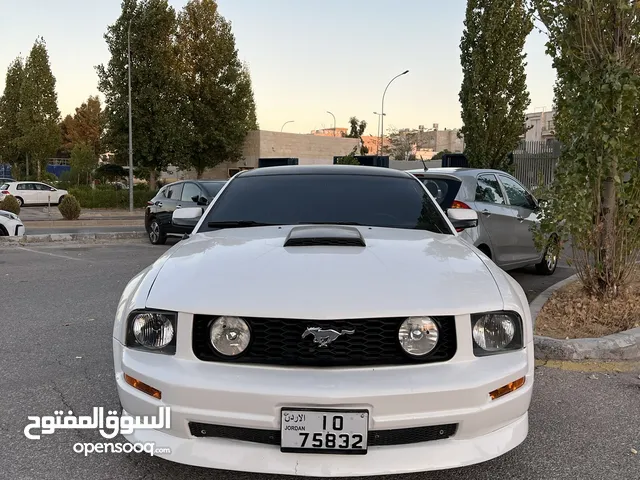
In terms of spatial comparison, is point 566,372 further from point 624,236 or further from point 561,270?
point 561,270

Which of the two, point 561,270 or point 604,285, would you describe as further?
point 561,270

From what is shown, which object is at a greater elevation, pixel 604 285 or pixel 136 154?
pixel 136 154

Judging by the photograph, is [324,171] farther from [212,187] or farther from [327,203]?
[212,187]

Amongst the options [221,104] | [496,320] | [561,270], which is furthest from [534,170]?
[496,320]

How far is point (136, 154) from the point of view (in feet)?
106

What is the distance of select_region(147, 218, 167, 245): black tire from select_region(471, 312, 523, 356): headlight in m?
11.8

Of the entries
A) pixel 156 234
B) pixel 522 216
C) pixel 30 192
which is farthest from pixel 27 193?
pixel 522 216

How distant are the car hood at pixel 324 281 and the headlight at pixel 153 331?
0.06 metres

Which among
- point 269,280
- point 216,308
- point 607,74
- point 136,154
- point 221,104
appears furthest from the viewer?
point 221,104

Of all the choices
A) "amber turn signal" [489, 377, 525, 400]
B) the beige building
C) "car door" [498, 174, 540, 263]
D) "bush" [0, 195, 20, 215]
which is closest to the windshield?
"car door" [498, 174, 540, 263]

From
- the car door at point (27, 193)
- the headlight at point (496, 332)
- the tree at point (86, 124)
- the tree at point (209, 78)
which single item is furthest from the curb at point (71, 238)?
the tree at point (86, 124)

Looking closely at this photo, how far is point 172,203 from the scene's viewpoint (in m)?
13.6

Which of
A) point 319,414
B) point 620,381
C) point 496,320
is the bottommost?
point 620,381

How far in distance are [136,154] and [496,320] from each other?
3237cm
